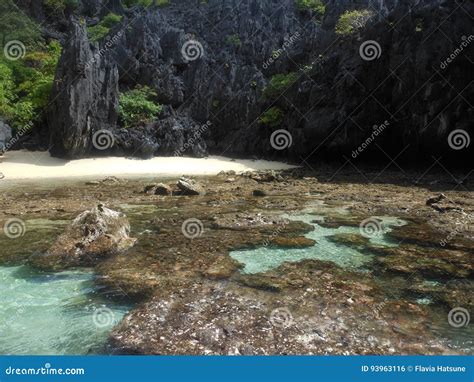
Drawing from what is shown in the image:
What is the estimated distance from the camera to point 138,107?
43.7m

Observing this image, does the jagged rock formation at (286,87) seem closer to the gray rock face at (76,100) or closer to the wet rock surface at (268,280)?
the gray rock face at (76,100)

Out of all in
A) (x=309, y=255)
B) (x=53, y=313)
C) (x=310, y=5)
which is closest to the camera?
(x=53, y=313)

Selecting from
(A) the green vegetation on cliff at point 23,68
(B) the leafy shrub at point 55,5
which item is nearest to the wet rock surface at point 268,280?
(A) the green vegetation on cliff at point 23,68

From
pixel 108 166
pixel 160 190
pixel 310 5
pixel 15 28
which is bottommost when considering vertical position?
pixel 108 166

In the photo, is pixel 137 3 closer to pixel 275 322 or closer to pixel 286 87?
pixel 286 87

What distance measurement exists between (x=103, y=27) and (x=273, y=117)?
120 feet

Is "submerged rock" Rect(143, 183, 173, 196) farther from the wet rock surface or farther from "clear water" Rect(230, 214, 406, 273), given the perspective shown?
"clear water" Rect(230, 214, 406, 273)

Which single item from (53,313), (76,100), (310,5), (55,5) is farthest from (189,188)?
(55,5)

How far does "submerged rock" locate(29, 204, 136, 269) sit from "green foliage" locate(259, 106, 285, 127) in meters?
31.6

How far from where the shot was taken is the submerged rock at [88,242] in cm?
1054

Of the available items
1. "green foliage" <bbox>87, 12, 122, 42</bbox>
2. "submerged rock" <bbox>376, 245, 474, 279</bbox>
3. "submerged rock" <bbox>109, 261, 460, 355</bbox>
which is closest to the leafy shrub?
"green foliage" <bbox>87, 12, 122, 42</bbox>

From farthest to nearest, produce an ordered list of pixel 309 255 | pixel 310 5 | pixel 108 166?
pixel 310 5
pixel 108 166
pixel 309 255

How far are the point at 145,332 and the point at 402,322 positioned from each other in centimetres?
487

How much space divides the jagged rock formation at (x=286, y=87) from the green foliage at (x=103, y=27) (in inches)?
217
